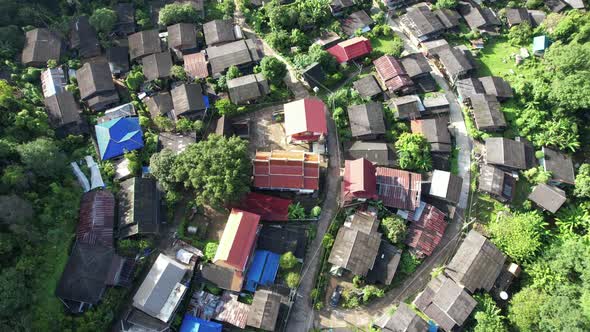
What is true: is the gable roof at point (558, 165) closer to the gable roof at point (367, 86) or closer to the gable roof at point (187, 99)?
the gable roof at point (367, 86)

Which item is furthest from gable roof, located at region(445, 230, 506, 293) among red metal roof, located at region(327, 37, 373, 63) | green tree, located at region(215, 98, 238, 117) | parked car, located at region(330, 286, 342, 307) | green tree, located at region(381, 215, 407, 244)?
green tree, located at region(215, 98, 238, 117)

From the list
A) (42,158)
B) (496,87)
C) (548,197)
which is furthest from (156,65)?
(548,197)

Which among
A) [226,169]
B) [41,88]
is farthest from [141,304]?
[41,88]

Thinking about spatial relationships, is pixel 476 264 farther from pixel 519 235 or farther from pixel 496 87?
pixel 496 87

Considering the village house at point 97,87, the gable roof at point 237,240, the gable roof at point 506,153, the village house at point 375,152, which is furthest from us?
the village house at point 97,87

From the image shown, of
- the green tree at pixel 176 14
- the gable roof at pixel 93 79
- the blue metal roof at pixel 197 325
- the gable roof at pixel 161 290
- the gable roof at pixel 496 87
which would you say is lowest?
the blue metal roof at pixel 197 325

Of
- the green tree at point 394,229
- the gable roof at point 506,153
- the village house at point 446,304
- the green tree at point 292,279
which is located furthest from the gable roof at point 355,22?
the village house at point 446,304

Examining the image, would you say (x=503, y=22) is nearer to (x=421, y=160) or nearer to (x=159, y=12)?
(x=421, y=160)
